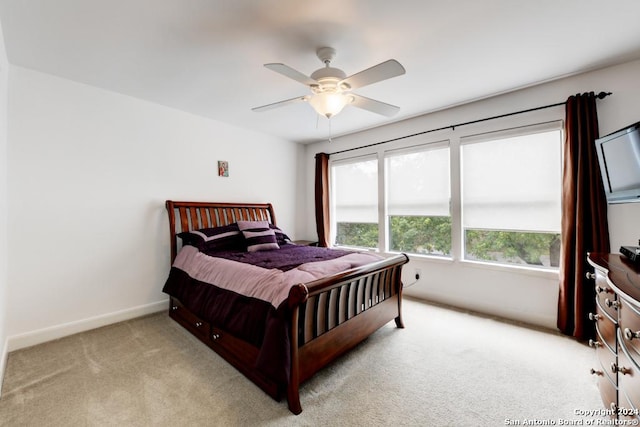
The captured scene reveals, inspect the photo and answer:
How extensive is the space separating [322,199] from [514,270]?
2806mm

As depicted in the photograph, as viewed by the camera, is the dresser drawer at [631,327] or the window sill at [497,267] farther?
the window sill at [497,267]

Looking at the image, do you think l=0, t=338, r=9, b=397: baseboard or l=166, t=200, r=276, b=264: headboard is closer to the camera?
l=0, t=338, r=9, b=397: baseboard

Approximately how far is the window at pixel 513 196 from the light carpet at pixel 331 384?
2.98ft

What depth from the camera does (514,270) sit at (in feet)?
9.61

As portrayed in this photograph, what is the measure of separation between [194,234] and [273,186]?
1.79 metres

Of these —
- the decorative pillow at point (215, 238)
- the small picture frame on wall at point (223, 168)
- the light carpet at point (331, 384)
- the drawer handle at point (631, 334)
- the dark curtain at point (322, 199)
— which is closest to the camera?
the drawer handle at point (631, 334)

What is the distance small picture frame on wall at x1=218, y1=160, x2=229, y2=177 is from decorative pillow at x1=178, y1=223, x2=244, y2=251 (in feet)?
2.97

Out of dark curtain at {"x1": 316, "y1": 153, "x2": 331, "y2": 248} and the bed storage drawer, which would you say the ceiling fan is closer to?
the bed storage drawer

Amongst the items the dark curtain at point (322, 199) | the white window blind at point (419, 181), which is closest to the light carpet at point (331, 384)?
the white window blind at point (419, 181)

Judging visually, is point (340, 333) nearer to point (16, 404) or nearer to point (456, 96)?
point (16, 404)

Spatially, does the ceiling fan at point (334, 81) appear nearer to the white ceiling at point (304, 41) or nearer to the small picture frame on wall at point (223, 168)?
the white ceiling at point (304, 41)

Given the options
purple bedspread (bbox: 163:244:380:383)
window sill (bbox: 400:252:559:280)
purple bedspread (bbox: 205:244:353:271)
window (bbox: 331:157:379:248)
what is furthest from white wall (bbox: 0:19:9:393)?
window sill (bbox: 400:252:559:280)

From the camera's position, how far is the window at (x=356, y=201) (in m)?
4.26

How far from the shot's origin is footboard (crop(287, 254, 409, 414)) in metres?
1.62
